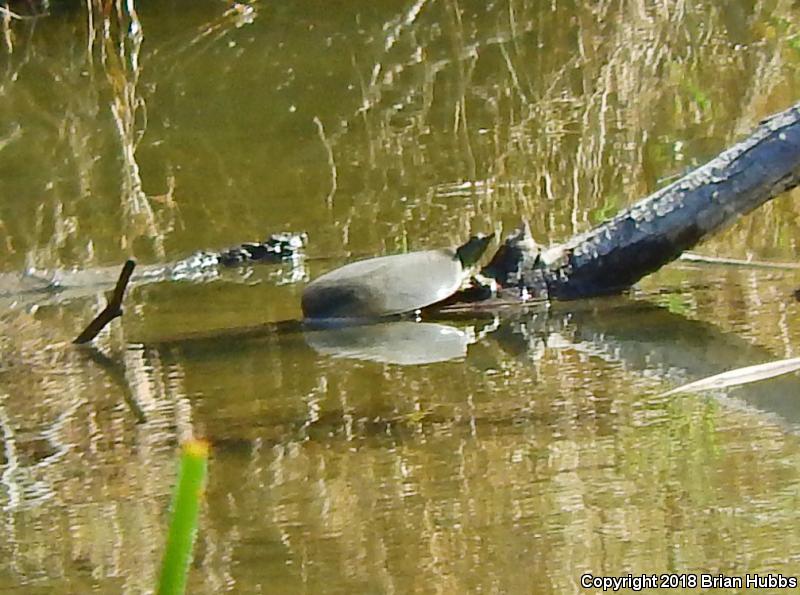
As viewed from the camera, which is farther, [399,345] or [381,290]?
[381,290]

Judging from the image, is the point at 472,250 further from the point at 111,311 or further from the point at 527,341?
the point at 111,311

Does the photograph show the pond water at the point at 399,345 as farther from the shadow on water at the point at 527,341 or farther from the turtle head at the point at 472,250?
the turtle head at the point at 472,250

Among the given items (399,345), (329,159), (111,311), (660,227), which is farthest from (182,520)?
(329,159)

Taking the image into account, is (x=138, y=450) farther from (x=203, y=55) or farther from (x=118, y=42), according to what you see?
(x=118, y=42)

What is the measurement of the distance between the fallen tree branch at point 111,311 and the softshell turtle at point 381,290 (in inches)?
20.3

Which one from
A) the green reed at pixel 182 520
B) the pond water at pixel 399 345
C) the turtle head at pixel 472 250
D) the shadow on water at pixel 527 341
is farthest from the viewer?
the turtle head at pixel 472 250

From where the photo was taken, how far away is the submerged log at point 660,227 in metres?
3.81

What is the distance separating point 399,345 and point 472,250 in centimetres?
52

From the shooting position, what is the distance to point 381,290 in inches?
151

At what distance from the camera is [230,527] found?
238 cm

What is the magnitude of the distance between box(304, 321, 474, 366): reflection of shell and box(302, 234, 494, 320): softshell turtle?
2.0 inches

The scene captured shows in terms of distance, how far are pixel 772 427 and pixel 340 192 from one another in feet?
9.17

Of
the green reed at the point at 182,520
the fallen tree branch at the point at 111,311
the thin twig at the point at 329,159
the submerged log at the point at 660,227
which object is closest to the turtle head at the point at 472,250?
the submerged log at the point at 660,227

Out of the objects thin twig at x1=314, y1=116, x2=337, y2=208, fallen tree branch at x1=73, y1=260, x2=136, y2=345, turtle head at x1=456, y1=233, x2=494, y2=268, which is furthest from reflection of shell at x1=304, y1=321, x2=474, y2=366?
thin twig at x1=314, y1=116, x2=337, y2=208
